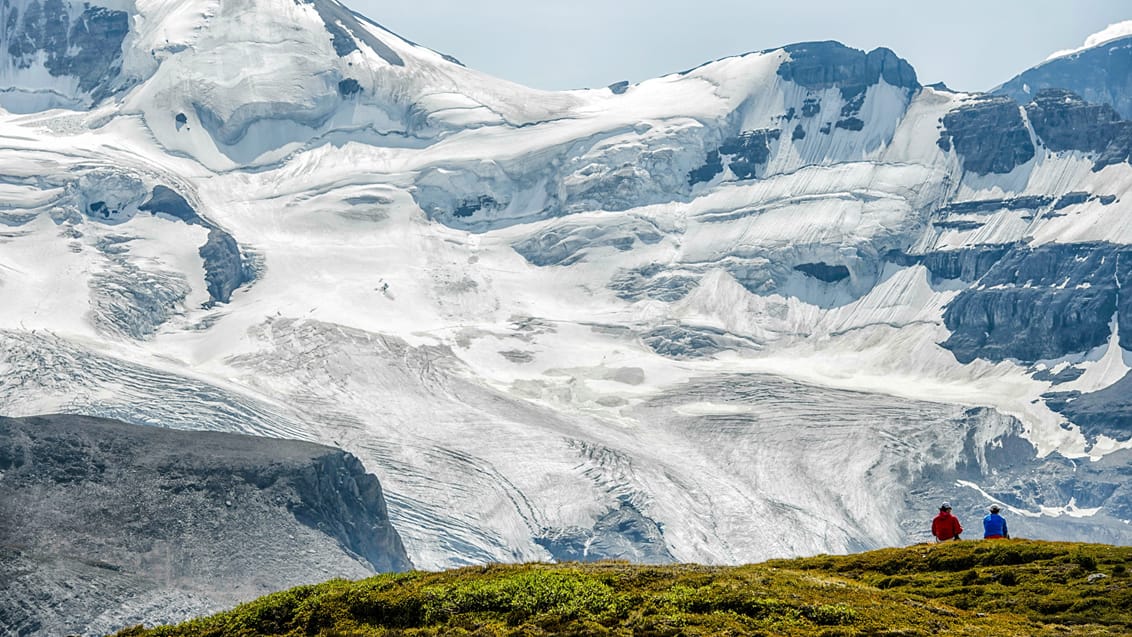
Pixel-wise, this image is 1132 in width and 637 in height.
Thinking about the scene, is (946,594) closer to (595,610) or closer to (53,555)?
(595,610)

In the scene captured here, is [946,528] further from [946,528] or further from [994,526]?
[994,526]

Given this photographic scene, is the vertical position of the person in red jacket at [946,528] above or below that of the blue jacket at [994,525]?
below

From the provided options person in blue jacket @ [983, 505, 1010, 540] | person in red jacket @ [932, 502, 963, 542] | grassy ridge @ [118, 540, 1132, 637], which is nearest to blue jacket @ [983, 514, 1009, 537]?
person in blue jacket @ [983, 505, 1010, 540]

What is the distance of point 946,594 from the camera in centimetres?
4362

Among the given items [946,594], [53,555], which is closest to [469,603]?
[946,594]

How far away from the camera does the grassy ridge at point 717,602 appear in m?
38.0

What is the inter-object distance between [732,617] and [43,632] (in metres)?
134

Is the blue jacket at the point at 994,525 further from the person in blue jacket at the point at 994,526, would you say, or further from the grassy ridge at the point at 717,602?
the grassy ridge at the point at 717,602

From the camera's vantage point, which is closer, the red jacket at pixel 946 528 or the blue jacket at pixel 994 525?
the red jacket at pixel 946 528

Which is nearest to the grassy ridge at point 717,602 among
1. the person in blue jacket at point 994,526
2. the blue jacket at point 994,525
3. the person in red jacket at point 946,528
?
the person in red jacket at point 946,528

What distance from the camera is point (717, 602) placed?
3953 centimetres

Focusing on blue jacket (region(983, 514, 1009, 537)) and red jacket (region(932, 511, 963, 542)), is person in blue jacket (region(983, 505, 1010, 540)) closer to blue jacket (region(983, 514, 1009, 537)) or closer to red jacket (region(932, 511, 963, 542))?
blue jacket (region(983, 514, 1009, 537))

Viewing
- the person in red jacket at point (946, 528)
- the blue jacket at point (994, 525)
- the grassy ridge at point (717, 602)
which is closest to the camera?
the grassy ridge at point (717, 602)

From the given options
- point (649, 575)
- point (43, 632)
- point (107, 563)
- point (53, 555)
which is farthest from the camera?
point (107, 563)
